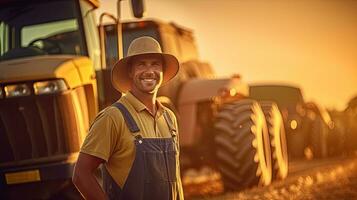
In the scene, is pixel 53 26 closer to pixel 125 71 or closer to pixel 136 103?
pixel 125 71

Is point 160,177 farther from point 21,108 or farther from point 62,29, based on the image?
point 62,29

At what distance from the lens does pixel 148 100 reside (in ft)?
10.6

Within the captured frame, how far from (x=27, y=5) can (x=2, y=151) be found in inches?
67.3

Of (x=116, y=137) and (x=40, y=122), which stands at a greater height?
(x=116, y=137)

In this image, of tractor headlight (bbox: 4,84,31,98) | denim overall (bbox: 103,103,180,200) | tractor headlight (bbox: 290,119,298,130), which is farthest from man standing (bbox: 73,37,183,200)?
tractor headlight (bbox: 290,119,298,130)

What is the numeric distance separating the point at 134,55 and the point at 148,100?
26cm

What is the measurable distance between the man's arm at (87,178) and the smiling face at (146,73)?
527mm

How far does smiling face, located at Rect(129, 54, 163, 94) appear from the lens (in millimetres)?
3252

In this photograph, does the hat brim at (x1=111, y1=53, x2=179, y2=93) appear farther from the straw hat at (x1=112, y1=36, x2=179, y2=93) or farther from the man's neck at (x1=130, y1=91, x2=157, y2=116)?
the man's neck at (x1=130, y1=91, x2=157, y2=116)

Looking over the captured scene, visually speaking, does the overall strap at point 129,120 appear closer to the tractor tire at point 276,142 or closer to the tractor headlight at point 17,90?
the tractor headlight at point 17,90

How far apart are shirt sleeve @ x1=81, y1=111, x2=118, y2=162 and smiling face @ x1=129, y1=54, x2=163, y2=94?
1.11 ft

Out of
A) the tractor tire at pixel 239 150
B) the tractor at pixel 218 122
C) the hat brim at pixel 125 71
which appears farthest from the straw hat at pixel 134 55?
the tractor tire at pixel 239 150

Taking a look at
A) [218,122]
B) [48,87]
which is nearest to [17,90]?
[48,87]

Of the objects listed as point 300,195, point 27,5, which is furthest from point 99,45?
point 300,195
